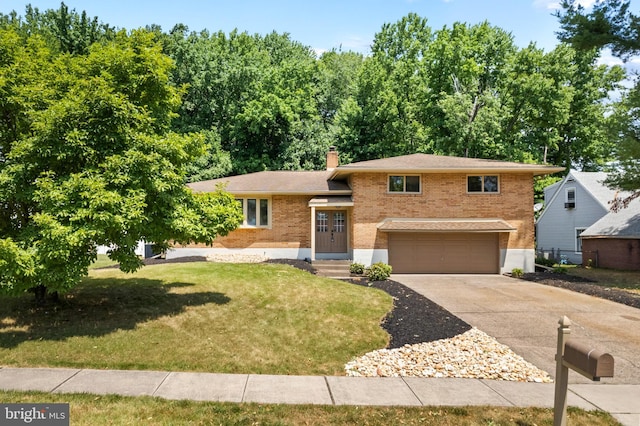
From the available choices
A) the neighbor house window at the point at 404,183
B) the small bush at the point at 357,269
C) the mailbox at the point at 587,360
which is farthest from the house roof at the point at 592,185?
the mailbox at the point at 587,360

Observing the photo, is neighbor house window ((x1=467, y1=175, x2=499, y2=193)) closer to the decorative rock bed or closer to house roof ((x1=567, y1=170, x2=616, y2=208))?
house roof ((x1=567, y1=170, x2=616, y2=208))

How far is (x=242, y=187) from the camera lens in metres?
22.8

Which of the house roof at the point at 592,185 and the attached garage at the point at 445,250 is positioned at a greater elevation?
the house roof at the point at 592,185

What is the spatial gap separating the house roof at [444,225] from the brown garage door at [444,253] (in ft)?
2.24

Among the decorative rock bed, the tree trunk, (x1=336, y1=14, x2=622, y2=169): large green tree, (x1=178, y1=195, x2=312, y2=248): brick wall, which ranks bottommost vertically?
the decorative rock bed

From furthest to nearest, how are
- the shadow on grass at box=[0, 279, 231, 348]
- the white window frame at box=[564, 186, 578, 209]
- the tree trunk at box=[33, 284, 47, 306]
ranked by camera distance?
the white window frame at box=[564, 186, 578, 209] < the tree trunk at box=[33, 284, 47, 306] < the shadow on grass at box=[0, 279, 231, 348]

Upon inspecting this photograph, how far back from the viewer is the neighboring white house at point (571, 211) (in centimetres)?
2995

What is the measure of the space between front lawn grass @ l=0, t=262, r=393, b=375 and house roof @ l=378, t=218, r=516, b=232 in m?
6.76

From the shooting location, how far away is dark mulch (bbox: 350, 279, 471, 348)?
32.4ft

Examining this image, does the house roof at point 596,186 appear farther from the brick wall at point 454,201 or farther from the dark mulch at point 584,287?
the dark mulch at point 584,287

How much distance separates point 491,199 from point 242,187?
526 inches

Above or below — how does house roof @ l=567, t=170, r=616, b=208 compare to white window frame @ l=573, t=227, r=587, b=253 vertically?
above

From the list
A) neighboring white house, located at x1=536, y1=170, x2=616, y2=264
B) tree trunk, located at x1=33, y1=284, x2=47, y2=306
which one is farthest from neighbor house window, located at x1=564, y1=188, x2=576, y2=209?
tree trunk, located at x1=33, y1=284, x2=47, y2=306

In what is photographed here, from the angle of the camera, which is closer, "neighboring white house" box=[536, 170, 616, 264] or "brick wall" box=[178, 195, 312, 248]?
"brick wall" box=[178, 195, 312, 248]
